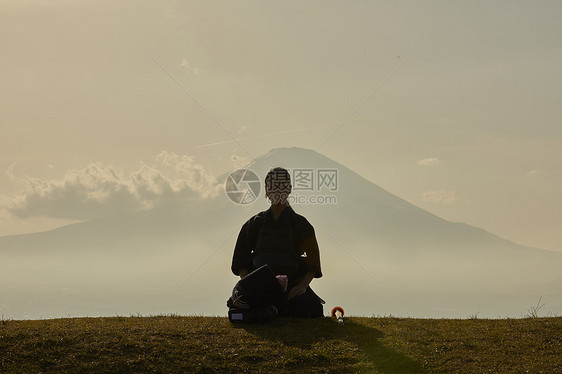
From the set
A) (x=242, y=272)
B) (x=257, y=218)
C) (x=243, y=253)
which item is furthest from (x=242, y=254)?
(x=257, y=218)

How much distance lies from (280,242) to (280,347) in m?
2.42

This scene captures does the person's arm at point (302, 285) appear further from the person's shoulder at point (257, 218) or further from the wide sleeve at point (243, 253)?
the person's shoulder at point (257, 218)

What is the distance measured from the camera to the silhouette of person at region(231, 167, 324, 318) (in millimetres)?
10578

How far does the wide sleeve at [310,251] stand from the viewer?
35.3 feet

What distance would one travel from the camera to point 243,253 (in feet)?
36.0

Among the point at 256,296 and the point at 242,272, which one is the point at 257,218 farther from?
the point at 256,296

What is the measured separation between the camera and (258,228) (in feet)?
36.0

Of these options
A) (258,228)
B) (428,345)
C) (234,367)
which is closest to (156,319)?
(258,228)

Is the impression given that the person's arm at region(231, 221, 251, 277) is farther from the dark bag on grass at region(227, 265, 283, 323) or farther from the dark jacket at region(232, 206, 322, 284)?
the dark bag on grass at region(227, 265, 283, 323)

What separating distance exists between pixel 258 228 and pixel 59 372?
4.35 meters

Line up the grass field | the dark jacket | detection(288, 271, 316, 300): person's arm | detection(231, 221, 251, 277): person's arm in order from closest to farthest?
the grass field → detection(288, 271, 316, 300): person's arm → the dark jacket → detection(231, 221, 251, 277): person's arm

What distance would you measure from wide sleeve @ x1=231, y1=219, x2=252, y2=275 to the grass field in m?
1.13

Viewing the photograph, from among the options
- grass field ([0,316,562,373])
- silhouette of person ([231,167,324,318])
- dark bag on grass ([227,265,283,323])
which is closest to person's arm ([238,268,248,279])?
silhouette of person ([231,167,324,318])

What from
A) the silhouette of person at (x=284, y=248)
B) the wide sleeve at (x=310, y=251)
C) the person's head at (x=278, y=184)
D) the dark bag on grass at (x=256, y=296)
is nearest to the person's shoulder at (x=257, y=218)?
the silhouette of person at (x=284, y=248)
